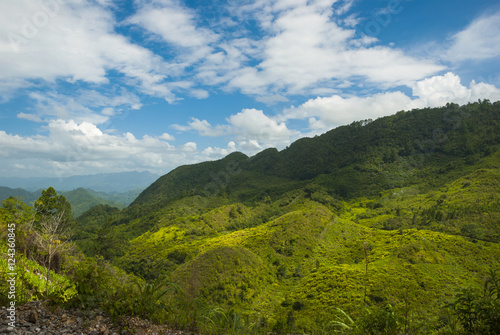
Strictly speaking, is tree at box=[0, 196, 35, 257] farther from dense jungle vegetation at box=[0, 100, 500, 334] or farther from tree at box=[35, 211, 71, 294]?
tree at box=[35, 211, 71, 294]

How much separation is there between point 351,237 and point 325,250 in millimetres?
9007

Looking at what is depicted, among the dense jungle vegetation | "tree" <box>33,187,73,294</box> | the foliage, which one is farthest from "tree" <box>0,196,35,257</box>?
the foliage

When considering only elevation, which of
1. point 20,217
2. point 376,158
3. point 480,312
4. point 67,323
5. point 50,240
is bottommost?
point 67,323

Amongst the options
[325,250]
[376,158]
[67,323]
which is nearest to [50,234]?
[67,323]

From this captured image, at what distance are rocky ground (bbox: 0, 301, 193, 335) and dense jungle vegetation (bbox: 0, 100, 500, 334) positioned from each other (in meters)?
0.18

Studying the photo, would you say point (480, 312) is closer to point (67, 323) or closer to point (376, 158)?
point (67, 323)

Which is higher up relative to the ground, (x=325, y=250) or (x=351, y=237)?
(x=351, y=237)

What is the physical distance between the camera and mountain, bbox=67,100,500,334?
23984 millimetres

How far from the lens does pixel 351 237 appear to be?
5456cm

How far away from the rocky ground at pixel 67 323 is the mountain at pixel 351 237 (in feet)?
2.04

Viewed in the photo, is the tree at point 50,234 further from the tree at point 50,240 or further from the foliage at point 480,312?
the foliage at point 480,312

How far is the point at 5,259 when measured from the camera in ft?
19.3

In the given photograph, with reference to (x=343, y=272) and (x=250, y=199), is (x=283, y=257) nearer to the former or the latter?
(x=343, y=272)

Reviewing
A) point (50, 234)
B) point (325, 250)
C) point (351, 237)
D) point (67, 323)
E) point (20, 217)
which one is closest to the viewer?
point (67, 323)
